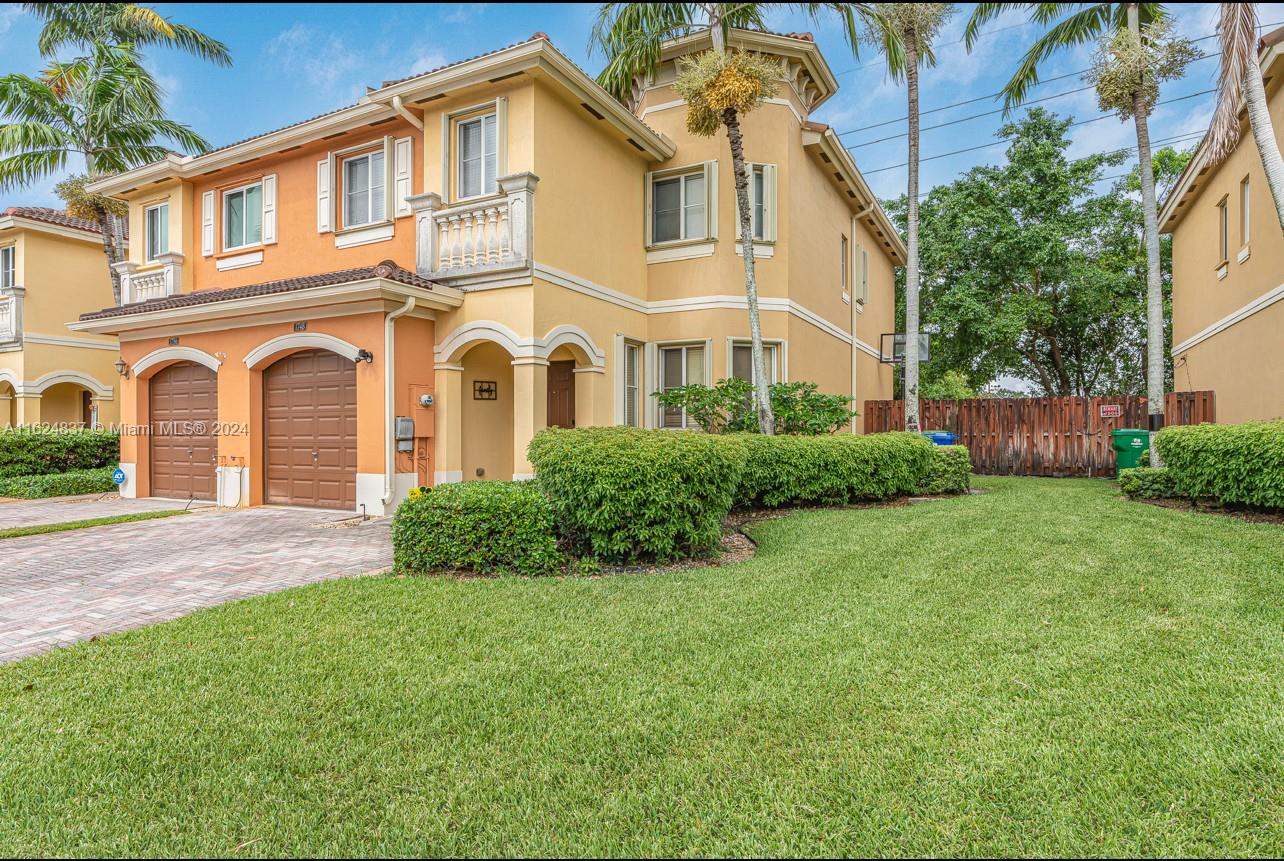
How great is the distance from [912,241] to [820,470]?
211 inches

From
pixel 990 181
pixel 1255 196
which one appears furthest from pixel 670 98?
pixel 990 181

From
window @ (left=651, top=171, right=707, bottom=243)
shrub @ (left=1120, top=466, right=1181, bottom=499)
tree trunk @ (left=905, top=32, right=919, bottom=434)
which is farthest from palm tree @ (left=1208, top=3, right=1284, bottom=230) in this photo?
window @ (left=651, top=171, right=707, bottom=243)

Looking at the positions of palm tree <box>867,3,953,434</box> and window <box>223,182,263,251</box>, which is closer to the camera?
palm tree <box>867,3,953,434</box>

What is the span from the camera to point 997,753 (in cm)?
279

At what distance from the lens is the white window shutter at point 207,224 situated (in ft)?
44.6

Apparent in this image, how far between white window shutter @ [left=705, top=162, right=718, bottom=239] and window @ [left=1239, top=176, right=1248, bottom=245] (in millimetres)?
9888

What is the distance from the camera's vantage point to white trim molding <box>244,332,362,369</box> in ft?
33.5

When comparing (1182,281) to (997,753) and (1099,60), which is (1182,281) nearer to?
(1099,60)

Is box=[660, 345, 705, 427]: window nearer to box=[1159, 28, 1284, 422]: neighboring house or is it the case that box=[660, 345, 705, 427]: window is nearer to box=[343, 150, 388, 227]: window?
box=[343, 150, 388, 227]: window

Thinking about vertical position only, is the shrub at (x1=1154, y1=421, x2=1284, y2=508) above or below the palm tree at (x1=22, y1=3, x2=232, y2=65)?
below

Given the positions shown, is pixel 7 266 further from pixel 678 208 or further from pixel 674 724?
pixel 674 724

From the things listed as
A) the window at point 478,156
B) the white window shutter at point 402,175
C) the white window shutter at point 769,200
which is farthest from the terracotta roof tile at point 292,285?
the white window shutter at point 769,200

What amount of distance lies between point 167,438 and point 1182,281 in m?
24.4

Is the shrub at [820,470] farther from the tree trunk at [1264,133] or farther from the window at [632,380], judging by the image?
the tree trunk at [1264,133]
